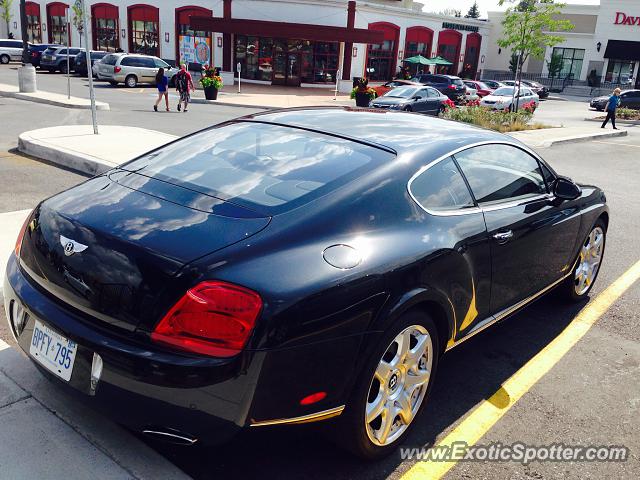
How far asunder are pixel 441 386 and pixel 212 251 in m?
1.96

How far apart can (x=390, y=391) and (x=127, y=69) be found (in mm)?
30070

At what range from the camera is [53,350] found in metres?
2.69

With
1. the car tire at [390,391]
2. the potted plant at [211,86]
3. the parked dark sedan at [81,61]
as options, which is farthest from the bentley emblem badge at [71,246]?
the parked dark sedan at [81,61]

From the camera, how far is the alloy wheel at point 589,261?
512cm

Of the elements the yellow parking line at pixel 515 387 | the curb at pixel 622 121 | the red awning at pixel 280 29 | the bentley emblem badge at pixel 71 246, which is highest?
the red awning at pixel 280 29

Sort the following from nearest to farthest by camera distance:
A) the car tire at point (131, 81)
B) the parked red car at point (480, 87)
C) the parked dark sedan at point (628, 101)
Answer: the car tire at point (131, 81), the parked red car at point (480, 87), the parked dark sedan at point (628, 101)

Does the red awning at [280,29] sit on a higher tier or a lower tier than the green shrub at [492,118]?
higher

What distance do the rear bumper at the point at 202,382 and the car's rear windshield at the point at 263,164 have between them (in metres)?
0.74

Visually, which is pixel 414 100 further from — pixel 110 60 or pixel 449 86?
pixel 110 60

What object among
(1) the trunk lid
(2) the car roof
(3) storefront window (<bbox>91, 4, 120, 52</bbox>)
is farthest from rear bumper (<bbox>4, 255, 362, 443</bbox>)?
(3) storefront window (<bbox>91, 4, 120, 52</bbox>)

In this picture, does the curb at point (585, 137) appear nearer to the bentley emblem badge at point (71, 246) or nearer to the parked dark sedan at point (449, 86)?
the parked dark sedan at point (449, 86)

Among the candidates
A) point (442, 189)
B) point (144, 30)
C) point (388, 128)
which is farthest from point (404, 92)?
point (144, 30)

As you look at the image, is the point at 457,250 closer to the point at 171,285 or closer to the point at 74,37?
the point at 171,285

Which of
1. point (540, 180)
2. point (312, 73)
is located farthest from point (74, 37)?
point (540, 180)
